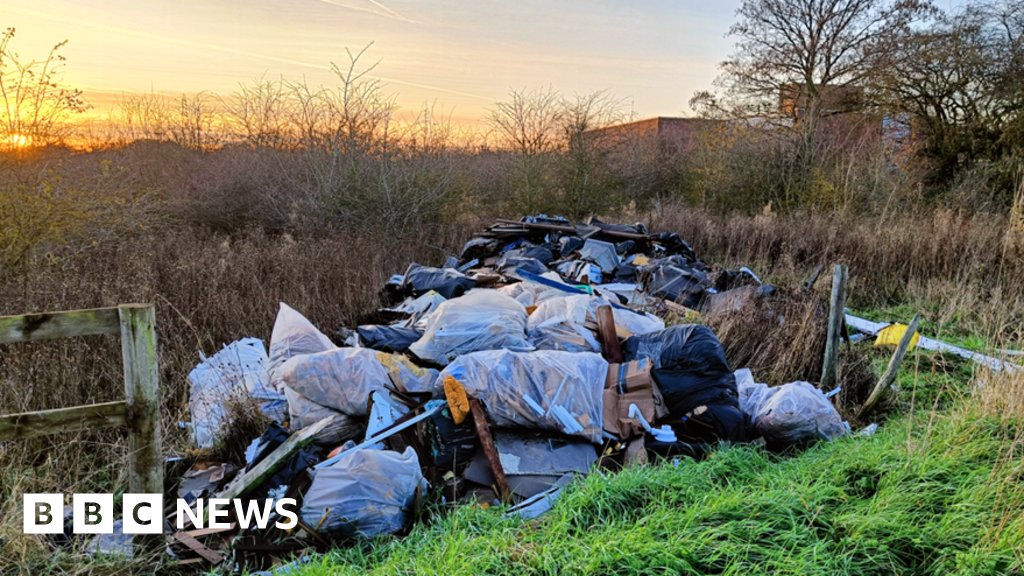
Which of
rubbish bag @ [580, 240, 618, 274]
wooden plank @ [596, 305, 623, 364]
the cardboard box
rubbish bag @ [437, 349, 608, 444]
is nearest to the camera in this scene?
rubbish bag @ [437, 349, 608, 444]

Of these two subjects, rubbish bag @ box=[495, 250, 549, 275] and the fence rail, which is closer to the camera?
the fence rail

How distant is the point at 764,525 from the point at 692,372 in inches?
55.2

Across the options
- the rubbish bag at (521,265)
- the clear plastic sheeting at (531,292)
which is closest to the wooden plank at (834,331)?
the clear plastic sheeting at (531,292)

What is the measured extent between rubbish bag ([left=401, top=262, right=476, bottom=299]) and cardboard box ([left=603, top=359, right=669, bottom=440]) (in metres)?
2.39

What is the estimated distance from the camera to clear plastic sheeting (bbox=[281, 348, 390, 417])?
311 cm

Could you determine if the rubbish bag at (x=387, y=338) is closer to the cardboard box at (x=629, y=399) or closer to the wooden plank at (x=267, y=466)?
the wooden plank at (x=267, y=466)

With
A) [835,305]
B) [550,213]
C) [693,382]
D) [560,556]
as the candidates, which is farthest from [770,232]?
[560,556]

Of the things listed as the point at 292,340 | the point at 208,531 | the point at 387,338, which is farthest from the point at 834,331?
the point at 208,531

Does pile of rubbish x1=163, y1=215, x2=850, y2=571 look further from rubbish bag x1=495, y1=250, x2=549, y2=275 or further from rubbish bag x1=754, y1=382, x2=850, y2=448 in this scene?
rubbish bag x1=495, y1=250, x2=549, y2=275

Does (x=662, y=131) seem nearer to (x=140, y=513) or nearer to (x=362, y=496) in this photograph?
(x=362, y=496)

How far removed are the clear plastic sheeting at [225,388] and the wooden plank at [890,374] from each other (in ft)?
12.7

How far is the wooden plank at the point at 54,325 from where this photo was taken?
2.05 m

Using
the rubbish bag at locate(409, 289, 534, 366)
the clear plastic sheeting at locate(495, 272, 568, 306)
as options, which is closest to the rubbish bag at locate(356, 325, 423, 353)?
the rubbish bag at locate(409, 289, 534, 366)

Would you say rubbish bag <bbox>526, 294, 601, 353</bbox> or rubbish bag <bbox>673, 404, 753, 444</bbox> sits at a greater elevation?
rubbish bag <bbox>526, 294, 601, 353</bbox>
